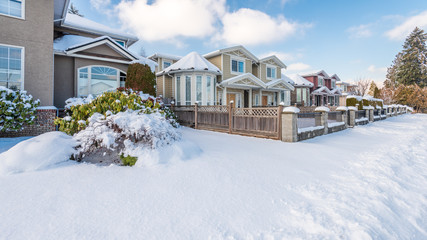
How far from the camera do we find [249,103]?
708 inches

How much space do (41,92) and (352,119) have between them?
53.2 feet

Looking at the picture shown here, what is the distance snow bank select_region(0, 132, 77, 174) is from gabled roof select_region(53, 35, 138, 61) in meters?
7.29

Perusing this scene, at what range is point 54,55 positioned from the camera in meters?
9.77

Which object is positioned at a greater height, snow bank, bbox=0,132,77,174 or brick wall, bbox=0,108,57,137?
brick wall, bbox=0,108,57,137

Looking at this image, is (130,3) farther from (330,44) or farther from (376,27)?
(376,27)

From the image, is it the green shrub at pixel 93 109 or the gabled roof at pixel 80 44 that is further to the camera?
the gabled roof at pixel 80 44

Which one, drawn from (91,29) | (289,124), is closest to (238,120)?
(289,124)

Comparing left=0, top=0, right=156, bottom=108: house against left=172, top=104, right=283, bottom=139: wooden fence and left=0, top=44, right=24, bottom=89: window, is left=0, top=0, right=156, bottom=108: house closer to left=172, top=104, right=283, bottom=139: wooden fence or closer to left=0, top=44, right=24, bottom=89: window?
left=0, top=44, right=24, bottom=89: window

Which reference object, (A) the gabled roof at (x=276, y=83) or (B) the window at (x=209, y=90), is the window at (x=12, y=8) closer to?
(B) the window at (x=209, y=90)

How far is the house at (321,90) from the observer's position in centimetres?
3041

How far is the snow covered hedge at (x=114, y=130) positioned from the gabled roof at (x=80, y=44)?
21.5 feet

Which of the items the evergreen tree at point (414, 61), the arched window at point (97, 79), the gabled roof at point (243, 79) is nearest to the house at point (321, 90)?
the gabled roof at point (243, 79)

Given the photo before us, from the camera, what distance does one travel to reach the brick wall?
24.4ft

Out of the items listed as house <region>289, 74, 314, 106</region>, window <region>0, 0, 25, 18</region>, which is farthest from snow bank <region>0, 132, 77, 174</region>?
house <region>289, 74, 314, 106</region>
